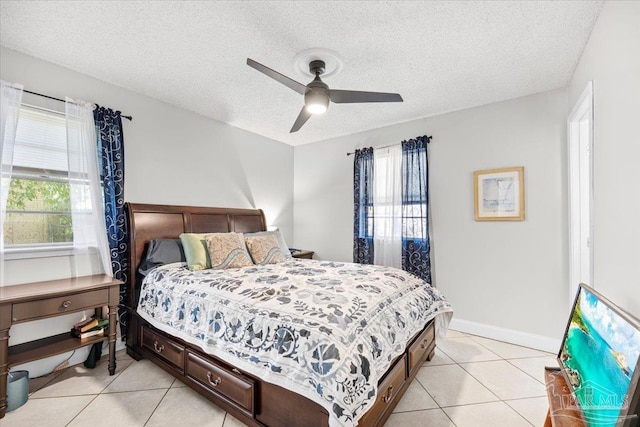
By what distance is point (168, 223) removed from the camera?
3.16m

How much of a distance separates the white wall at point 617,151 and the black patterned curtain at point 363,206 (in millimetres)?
2423

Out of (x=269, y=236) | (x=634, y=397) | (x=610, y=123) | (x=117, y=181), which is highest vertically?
(x=610, y=123)

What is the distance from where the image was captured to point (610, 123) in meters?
1.66

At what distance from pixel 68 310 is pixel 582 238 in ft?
14.4

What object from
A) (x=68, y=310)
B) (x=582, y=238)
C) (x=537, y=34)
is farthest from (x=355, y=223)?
(x=68, y=310)

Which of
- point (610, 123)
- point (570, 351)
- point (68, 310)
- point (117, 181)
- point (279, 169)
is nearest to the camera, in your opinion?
point (570, 351)

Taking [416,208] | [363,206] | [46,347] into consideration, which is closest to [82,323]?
[46,347]

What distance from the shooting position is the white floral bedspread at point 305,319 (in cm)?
138

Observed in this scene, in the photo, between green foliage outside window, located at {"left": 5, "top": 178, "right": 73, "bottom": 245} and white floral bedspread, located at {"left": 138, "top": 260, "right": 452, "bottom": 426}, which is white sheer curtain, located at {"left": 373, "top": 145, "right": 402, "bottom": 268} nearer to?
white floral bedspread, located at {"left": 138, "top": 260, "right": 452, "bottom": 426}

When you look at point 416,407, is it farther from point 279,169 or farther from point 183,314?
point 279,169

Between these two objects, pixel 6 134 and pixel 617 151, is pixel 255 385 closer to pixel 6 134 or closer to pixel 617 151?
pixel 617 151

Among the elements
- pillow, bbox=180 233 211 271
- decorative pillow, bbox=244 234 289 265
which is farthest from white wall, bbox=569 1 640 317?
pillow, bbox=180 233 211 271

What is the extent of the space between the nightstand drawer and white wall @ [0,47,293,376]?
504mm

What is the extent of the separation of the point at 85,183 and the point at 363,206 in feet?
10.3
